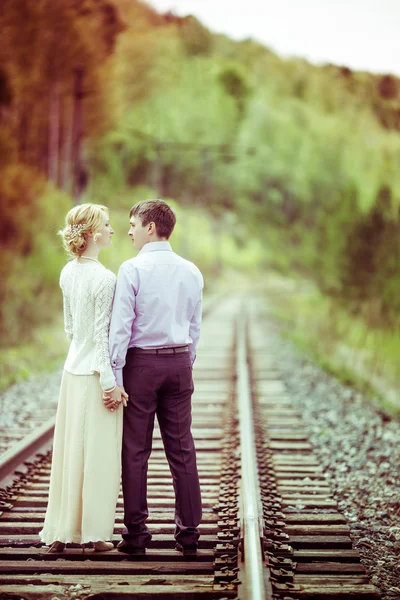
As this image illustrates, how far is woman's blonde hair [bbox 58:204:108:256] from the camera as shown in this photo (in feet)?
12.2

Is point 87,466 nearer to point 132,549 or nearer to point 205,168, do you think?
point 132,549

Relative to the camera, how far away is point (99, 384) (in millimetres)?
3768

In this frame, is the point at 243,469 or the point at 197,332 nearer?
the point at 197,332

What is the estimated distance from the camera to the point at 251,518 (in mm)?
4156

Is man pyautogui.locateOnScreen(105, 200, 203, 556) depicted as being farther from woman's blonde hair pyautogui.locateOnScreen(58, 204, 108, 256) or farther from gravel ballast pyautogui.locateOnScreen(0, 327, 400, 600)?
gravel ballast pyautogui.locateOnScreen(0, 327, 400, 600)

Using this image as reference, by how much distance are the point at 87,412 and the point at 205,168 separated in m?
64.9

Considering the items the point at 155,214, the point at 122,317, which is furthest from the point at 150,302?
the point at 155,214

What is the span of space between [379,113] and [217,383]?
43238 millimetres

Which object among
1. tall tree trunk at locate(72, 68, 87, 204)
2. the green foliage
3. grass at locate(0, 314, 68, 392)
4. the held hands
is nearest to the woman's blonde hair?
the held hands

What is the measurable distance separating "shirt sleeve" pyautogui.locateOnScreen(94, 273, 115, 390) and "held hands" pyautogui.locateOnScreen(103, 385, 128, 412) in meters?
0.04

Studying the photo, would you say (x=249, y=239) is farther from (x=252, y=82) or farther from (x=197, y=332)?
(x=197, y=332)

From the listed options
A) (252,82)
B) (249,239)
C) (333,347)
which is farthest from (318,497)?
(252,82)

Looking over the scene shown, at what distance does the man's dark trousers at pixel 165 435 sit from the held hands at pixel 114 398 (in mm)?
65

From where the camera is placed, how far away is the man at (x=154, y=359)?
369 centimetres
